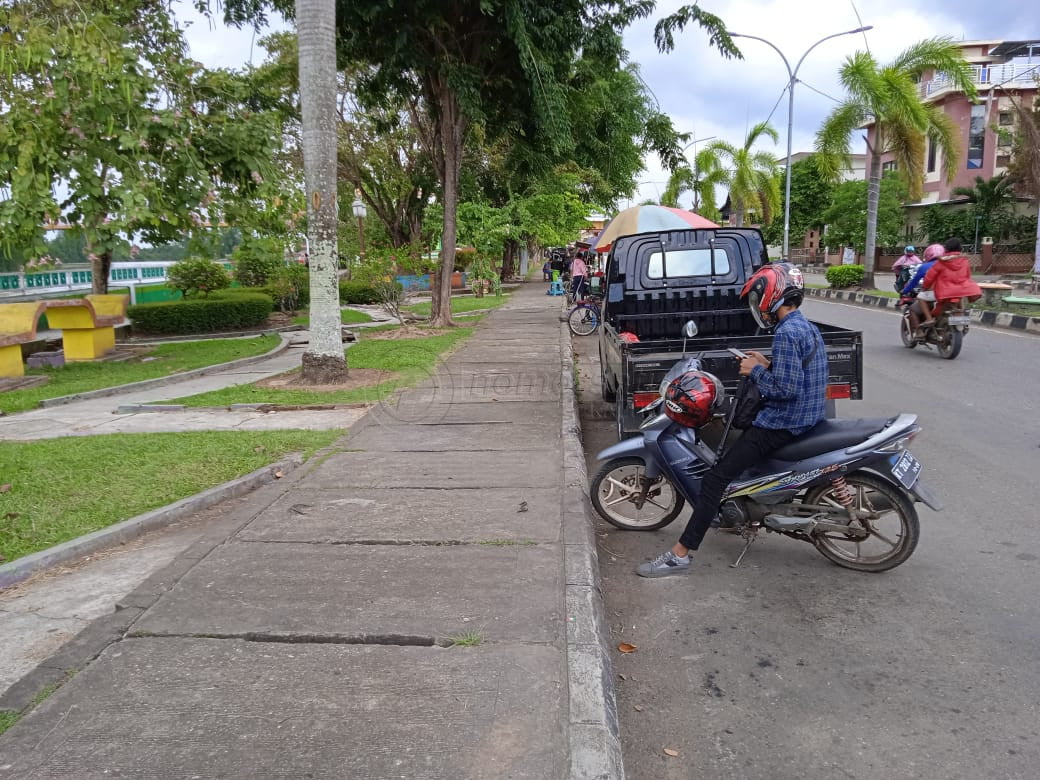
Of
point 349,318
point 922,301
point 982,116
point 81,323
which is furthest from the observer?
point 982,116

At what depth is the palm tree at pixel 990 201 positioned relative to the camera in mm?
36625

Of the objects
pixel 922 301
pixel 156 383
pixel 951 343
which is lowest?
pixel 156 383

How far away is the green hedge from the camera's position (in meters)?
16.5

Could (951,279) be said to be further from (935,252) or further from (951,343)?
(951,343)

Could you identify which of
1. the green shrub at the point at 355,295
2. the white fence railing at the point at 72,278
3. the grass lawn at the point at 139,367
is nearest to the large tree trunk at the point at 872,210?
the green shrub at the point at 355,295

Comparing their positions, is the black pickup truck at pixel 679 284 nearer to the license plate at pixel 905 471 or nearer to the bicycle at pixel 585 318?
the license plate at pixel 905 471

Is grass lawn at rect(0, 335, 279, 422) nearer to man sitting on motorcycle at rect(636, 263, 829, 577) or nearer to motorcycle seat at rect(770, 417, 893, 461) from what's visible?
man sitting on motorcycle at rect(636, 263, 829, 577)

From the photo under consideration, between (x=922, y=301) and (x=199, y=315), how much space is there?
14.0 m

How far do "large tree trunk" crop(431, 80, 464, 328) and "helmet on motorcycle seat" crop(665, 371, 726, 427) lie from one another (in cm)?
1139

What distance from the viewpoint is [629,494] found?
195 inches

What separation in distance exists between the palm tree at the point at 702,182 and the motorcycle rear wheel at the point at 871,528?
37.1 m

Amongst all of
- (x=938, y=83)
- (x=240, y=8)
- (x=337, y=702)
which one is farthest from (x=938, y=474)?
(x=938, y=83)

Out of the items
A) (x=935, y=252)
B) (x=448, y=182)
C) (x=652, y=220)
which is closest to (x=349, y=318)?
(x=448, y=182)

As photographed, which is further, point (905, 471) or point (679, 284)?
point (679, 284)
